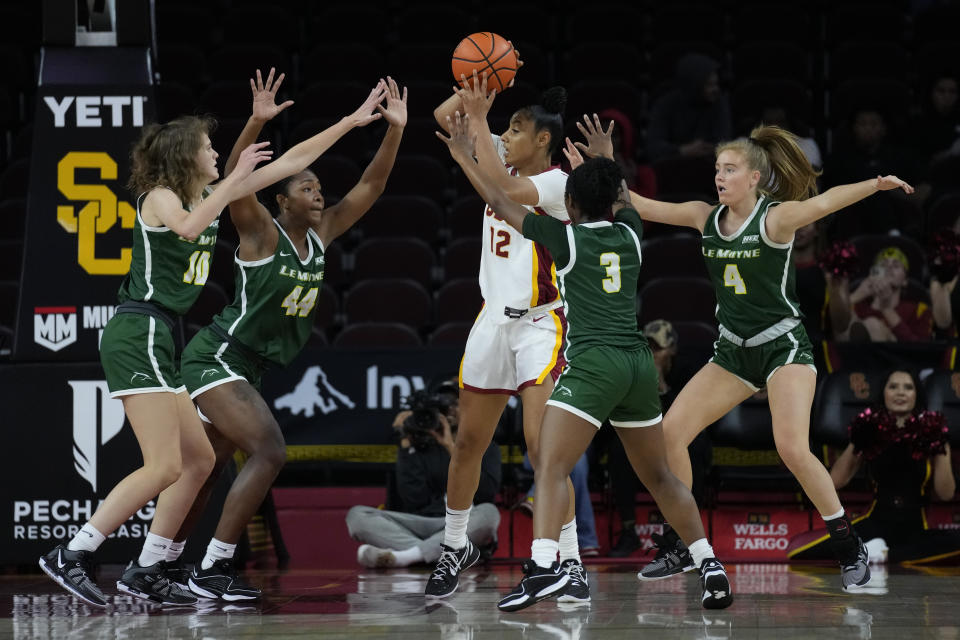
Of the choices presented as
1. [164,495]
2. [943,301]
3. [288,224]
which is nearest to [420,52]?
[943,301]

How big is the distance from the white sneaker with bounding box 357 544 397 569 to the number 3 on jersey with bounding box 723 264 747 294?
283cm

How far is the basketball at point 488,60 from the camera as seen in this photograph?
21.3ft

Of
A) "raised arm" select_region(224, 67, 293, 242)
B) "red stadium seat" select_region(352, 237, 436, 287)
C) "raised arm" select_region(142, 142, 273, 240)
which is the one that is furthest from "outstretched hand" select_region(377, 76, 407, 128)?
"red stadium seat" select_region(352, 237, 436, 287)

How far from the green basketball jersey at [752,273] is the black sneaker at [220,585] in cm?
262

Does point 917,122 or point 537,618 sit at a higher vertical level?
point 917,122

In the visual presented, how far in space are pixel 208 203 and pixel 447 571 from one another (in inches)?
80.6

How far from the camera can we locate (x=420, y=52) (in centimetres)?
1305

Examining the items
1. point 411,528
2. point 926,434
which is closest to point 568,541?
point 411,528

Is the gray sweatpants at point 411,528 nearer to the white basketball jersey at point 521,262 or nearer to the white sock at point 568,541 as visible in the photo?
the white sock at point 568,541

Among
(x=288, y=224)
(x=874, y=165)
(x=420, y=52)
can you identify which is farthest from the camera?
(x=420, y=52)

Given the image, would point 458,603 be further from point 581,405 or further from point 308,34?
point 308,34

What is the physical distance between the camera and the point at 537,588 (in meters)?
5.31

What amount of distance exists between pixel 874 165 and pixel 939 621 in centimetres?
637

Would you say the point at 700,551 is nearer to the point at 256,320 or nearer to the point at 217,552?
the point at 217,552
